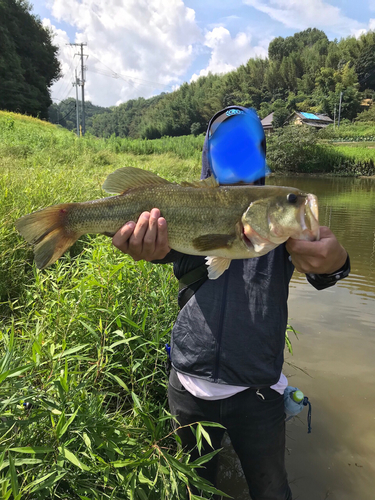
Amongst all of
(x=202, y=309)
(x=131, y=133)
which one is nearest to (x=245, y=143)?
(x=202, y=309)

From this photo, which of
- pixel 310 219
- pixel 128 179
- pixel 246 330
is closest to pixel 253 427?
pixel 246 330

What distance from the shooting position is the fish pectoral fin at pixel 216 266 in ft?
5.32

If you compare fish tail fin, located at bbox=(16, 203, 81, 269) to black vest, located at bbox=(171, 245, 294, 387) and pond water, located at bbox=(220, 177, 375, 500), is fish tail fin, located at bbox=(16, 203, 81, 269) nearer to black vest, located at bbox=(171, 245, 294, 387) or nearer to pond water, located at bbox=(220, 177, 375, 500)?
black vest, located at bbox=(171, 245, 294, 387)

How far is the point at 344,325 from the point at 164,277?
12.0 ft

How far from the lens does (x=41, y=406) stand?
63.9 inches

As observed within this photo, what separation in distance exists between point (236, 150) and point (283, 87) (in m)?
111

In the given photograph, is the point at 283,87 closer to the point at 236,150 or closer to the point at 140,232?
the point at 236,150

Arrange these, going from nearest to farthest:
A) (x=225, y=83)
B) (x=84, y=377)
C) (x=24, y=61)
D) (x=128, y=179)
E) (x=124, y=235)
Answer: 1. (x=124, y=235)
2. (x=128, y=179)
3. (x=84, y=377)
4. (x=24, y=61)
5. (x=225, y=83)

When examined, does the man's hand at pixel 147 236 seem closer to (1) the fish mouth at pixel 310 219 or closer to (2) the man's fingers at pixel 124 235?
(2) the man's fingers at pixel 124 235

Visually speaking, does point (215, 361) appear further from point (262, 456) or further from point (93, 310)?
point (93, 310)

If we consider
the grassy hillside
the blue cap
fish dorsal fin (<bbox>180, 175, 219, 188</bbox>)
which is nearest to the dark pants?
the grassy hillside

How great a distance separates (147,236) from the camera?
68.9 inches

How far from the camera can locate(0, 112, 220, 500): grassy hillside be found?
1501 mm

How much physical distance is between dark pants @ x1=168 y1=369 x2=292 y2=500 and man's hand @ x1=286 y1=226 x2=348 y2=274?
0.66 metres
